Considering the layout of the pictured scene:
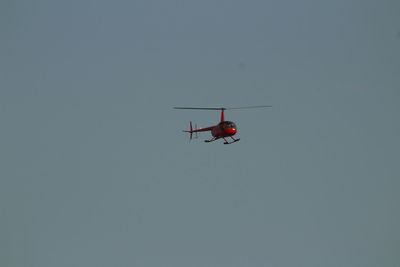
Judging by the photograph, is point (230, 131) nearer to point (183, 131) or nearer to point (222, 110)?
point (222, 110)

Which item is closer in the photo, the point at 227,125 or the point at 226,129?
the point at 226,129

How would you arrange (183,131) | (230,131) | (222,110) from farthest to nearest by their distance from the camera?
(183,131), (222,110), (230,131)

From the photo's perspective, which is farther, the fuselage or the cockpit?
the cockpit

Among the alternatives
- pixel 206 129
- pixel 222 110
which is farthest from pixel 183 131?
pixel 222 110

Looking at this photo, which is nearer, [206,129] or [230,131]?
[230,131]

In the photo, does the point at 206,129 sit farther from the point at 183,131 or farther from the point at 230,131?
the point at 230,131

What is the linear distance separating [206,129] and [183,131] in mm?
4503

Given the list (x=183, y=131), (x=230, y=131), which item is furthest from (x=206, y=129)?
(x=230, y=131)

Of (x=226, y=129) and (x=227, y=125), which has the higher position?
(x=227, y=125)

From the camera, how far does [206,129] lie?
251 feet

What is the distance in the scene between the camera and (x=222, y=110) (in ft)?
236

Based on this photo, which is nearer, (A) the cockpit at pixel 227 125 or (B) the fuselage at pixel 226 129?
(B) the fuselage at pixel 226 129

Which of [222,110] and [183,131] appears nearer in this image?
[222,110]

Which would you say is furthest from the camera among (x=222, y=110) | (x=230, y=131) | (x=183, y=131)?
(x=183, y=131)
